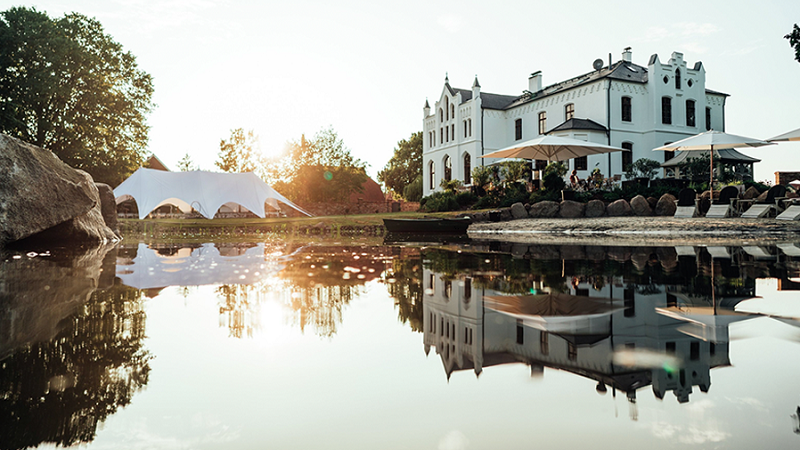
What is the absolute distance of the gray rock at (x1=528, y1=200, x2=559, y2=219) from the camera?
59.0 feet

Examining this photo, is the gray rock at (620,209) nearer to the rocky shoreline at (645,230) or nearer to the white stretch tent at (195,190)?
the rocky shoreline at (645,230)

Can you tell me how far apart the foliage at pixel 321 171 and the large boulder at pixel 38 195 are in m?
33.1

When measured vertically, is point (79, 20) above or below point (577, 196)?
above

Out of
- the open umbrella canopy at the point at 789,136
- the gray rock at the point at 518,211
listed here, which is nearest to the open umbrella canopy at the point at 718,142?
the open umbrella canopy at the point at 789,136

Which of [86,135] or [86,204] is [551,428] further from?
[86,135]

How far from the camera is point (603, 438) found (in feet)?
4.58

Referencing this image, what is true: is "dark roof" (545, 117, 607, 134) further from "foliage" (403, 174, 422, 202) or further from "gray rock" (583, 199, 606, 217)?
"foliage" (403, 174, 422, 202)

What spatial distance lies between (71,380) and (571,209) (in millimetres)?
17536

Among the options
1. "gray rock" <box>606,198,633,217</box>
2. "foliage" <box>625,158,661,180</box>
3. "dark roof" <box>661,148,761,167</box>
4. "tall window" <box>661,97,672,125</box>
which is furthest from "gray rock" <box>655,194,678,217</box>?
"tall window" <box>661,97,672,125</box>

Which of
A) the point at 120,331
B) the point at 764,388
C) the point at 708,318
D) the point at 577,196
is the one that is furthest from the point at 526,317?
the point at 577,196

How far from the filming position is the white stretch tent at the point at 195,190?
90.3 feet

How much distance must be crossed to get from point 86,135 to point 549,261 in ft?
94.1

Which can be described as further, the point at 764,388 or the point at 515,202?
the point at 515,202

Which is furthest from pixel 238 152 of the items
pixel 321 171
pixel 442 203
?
pixel 442 203
